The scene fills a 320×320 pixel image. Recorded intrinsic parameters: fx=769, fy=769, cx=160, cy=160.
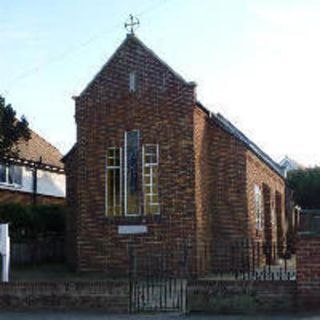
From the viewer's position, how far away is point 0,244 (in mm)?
19625

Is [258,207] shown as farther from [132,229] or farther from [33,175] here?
[33,175]

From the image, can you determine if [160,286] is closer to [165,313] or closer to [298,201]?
[165,313]

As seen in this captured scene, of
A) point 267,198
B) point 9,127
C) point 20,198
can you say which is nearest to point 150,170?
point 9,127

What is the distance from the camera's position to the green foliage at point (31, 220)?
30.2m

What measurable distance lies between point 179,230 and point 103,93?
5.55 metres

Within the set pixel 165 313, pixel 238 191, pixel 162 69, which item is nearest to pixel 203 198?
pixel 238 191

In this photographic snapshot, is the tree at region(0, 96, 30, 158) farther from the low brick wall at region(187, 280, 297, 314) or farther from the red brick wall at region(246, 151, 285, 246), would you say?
the low brick wall at region(187, 280, 297, 314)

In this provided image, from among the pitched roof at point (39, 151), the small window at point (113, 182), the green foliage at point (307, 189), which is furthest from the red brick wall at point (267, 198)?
the green foliage at point (307, 189)

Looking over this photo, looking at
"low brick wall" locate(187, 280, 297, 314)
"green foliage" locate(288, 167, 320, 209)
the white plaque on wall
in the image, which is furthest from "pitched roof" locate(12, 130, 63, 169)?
"low brick wall" locate(187, 280, 297, 314)

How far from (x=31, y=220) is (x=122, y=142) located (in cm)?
668

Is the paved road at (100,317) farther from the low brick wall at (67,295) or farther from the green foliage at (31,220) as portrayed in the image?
the green foliage at (31,220)

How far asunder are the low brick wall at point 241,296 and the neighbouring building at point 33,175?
20.2 m

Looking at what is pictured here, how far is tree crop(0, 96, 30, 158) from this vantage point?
29.3m

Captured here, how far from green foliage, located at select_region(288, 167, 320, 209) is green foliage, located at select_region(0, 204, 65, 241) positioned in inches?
1021
